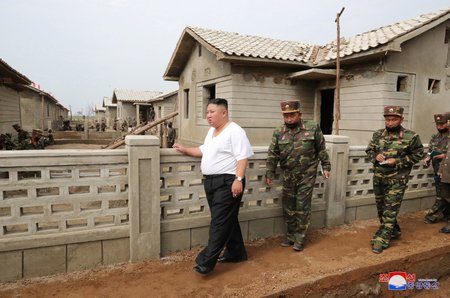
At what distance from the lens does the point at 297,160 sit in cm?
348

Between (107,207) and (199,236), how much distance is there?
1157 millimetres

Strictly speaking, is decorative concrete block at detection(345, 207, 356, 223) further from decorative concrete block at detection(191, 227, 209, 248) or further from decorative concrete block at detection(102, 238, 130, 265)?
decorative concrete block at detection(102, 238, 130, 265)

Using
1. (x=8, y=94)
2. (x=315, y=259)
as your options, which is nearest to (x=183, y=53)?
(x=8, y=94)

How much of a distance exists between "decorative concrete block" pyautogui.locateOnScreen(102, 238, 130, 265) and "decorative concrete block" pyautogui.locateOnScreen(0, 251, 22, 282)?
2.46 ft

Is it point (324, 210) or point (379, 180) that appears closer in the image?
point (379, 180)

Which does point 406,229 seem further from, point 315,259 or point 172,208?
point 172,208

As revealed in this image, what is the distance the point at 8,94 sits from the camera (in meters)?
13.3

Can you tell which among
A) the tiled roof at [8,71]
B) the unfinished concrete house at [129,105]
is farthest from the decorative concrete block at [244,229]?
the unfinished concrete house at [129,105]

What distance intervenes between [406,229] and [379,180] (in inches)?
53.7

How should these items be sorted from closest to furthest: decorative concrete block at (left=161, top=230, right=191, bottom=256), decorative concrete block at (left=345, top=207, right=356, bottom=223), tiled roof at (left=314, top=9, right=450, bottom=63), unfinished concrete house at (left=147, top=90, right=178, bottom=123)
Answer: decorative concrete block at (left=161, top=230, right=191, bottom=256) < decorative concrete block at (left=345, top=207, right=356, bottom=223) < tiled roof at (left=314, top=9, right=450, bottom=63) < unfinished concrete house at (left=147, top=90, right=178, bottom=123)

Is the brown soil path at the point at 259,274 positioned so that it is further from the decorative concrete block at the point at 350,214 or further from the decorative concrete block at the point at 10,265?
the decorative concrete block at the point at 350,214

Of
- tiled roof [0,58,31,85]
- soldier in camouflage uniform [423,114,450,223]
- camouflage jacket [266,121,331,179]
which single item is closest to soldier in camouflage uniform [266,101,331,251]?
camouflage jacket [266,121,331,179]

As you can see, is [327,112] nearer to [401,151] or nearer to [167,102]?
[401,151]

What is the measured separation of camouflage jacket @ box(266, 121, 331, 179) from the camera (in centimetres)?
346
